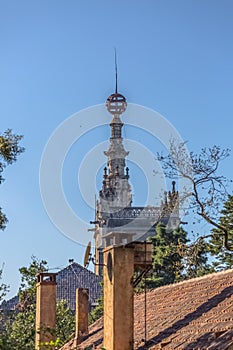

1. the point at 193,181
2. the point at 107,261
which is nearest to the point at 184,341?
the point at 107,261

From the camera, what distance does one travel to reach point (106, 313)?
16719 mm

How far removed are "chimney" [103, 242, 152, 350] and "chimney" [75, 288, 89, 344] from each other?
20.5 ft

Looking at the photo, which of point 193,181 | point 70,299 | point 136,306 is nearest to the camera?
point 193,181

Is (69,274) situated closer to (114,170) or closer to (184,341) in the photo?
(114,170)

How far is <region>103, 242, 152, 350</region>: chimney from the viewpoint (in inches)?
634

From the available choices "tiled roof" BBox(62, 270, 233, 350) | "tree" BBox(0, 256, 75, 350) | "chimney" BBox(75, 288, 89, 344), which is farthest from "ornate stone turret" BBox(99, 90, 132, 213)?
"tiled roof" BBox(62, 270, 233, 350)

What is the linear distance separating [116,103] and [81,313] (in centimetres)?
5438

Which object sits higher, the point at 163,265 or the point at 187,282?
the point at 163,265

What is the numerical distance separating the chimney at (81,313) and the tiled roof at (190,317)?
161 centimetres

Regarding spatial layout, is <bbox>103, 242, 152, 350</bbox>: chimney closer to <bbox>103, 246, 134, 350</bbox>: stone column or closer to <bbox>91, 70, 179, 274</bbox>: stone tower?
<bbox>103, 246, 134, 350</bbox>: stone column

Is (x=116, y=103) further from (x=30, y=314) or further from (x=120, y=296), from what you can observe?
(x=120, y=296)

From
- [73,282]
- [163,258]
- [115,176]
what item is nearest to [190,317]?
[163,258]

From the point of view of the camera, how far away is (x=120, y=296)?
53.4ft

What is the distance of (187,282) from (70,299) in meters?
35.5
